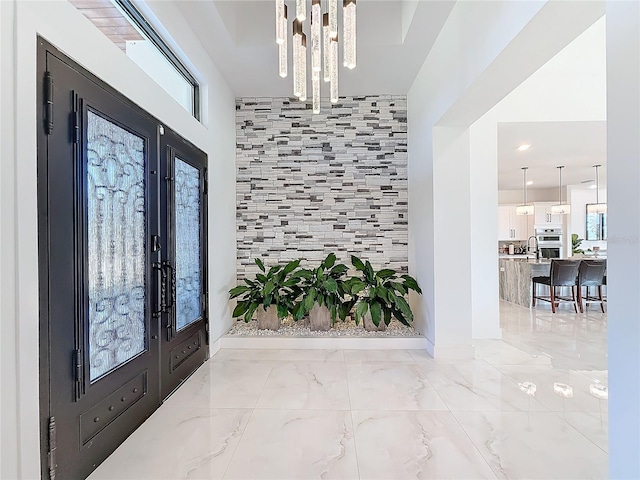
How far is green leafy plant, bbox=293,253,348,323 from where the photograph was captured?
11.5ft

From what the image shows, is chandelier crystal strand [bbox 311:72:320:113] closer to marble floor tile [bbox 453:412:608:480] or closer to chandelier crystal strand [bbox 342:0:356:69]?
chandelier crystal strand [bbox 342:0:356:69]

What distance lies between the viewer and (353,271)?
4.23 metres

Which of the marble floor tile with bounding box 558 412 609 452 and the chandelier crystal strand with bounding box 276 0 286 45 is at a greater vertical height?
the chandelier crystal strand with bounding box 276 0 286 45

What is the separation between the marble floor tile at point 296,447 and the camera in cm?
160

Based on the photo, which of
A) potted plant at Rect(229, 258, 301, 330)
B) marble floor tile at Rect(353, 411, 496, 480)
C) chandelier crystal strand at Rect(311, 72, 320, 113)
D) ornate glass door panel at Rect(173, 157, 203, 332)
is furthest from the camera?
potted plant at Rect(229, 258, 301, 330)

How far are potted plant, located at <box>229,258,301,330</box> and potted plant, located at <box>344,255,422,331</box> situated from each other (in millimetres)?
687

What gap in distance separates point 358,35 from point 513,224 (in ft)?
27.5

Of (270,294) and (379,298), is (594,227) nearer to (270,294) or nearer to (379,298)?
(379,298)

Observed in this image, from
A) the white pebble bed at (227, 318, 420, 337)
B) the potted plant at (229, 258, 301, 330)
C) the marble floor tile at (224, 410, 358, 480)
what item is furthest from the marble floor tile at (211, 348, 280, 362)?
the marble floor tile at (224, 410, 358, 480)

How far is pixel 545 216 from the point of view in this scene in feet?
30.3
